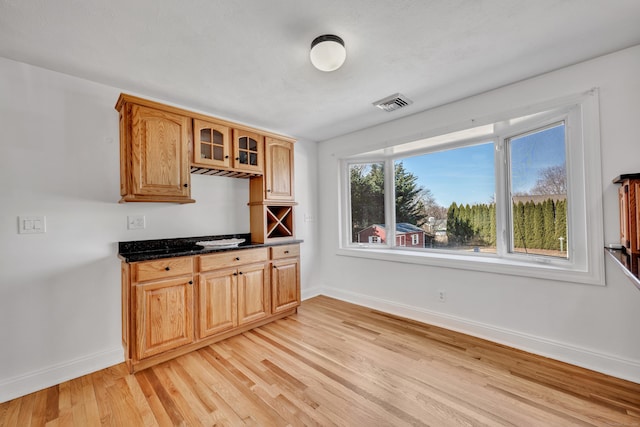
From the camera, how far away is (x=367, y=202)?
3.97 metres

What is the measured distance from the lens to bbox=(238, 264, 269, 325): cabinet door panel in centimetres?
284

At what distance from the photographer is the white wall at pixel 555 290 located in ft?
6.52

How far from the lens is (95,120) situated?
235 cm

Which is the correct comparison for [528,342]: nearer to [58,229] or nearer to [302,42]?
[302,42]

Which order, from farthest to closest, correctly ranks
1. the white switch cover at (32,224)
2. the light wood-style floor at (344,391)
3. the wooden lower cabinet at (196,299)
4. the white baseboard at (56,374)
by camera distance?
1. the wooden lower cabinet at (196,299)
2. the white switch cover at (32,224)
3. the white baseboard at (56,374)
4. the light wood-style floor at (344,391)

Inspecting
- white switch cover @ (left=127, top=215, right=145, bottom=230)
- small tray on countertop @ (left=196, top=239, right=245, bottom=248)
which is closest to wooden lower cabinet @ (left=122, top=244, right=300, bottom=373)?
small tray on countertop @ (left=196, top=239, right=245, bottom=248)

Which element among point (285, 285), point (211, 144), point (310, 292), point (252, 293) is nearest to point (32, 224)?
point (211, 144)

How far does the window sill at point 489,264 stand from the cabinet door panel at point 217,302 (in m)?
1.81

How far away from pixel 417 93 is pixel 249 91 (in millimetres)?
1634

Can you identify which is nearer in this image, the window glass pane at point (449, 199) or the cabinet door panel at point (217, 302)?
the cabinet door panel at point (217, 302)

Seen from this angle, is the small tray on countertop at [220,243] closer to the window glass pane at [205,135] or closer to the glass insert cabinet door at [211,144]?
the glass insert cabinet door at [211,144]

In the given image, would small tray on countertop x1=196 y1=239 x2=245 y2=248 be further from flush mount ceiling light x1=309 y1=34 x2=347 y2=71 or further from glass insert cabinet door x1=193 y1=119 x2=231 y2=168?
flush mount ceiling light x1=309 y1=34 x2=347 y2=71

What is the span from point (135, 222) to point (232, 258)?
0.95 metres

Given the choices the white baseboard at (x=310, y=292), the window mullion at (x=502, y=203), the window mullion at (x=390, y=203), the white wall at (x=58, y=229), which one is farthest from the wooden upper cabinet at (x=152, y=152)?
the window mullion at (x=502, y=203)
